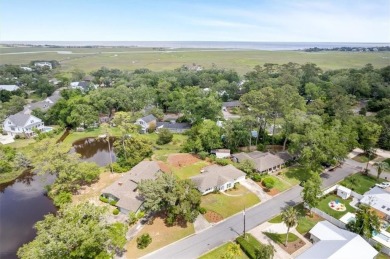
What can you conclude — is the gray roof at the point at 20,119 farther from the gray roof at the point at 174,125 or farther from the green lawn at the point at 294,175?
the green lawn at the point at 294,175

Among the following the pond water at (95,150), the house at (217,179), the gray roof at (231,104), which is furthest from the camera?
the gray roof at (231,104)

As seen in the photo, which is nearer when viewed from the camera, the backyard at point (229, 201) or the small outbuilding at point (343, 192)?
the backyard at point (229, 201)

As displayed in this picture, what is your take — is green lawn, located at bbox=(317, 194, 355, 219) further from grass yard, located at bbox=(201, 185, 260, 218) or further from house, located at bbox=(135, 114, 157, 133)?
house, located at bbox=(135, 114, 157, 133)

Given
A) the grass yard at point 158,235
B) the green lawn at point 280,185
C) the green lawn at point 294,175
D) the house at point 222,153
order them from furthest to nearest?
the house at point 222,153, the green lawn at point 294,175, the green lawn at point 280,185, the grass yard at point 158,235

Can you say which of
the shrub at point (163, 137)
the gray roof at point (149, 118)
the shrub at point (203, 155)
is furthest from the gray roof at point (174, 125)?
the shrub at point (203, 155)

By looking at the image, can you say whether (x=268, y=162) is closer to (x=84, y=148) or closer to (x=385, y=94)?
(x=84, y=148)

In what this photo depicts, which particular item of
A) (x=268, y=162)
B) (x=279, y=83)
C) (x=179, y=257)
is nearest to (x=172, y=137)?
(x=268, y=162)
